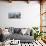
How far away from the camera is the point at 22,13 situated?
14.2 feet

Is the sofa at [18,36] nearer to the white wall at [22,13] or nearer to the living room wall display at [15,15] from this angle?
the white wall at [22,13]

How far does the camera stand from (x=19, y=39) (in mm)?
4207

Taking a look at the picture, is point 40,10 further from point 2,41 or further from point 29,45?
point 2,41

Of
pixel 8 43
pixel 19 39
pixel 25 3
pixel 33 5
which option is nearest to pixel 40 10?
pixel 33 5

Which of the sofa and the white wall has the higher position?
the white wall

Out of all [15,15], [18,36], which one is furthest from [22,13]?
[18,36]

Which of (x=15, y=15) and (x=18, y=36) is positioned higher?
(x=15, y=15)

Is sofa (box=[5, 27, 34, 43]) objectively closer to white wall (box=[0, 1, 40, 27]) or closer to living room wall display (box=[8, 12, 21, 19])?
white wall (box=[0, 1, 40, 27])

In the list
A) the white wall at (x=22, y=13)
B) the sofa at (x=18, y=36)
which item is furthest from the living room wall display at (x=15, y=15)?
the sofa at (x=18, y=36)

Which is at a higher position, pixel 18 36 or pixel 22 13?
pixel 22 13

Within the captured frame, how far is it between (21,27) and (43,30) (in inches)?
32.2

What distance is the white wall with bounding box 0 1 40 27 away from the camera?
4305 mm

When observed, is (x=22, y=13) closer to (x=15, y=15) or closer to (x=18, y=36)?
(x=15, y=15)

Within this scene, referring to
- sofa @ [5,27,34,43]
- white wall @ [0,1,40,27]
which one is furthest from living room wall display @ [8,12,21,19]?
sofa @ [5,27,34,43]
